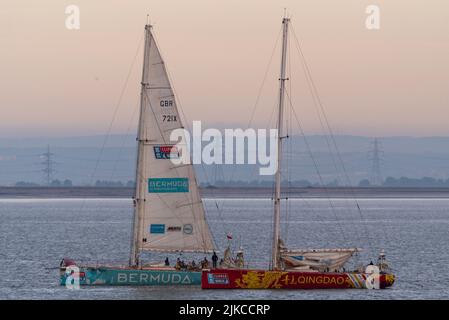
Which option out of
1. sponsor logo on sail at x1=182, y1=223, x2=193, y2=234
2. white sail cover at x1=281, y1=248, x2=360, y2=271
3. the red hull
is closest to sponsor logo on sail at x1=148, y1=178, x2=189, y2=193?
sponsor logo on sail at x1=182, y1=223, x2=193, y2=234

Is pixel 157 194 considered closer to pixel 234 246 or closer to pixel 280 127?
pixel 280 127

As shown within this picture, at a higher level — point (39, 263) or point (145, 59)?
point (145, 59)

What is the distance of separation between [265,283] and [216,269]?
2.56 m

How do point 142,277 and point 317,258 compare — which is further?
point 317,258

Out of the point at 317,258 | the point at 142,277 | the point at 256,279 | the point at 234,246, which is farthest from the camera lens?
the point at 234,246

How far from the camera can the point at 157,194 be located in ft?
201

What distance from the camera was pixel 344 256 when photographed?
61.3 metres

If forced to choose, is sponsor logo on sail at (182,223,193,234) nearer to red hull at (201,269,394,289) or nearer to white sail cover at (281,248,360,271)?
red hull at (201,269,394,289)

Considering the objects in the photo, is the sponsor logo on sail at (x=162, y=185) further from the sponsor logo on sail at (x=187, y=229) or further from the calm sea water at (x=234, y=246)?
the calm sea water at (x=234, y=246)

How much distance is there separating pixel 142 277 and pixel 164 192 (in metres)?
4.82
